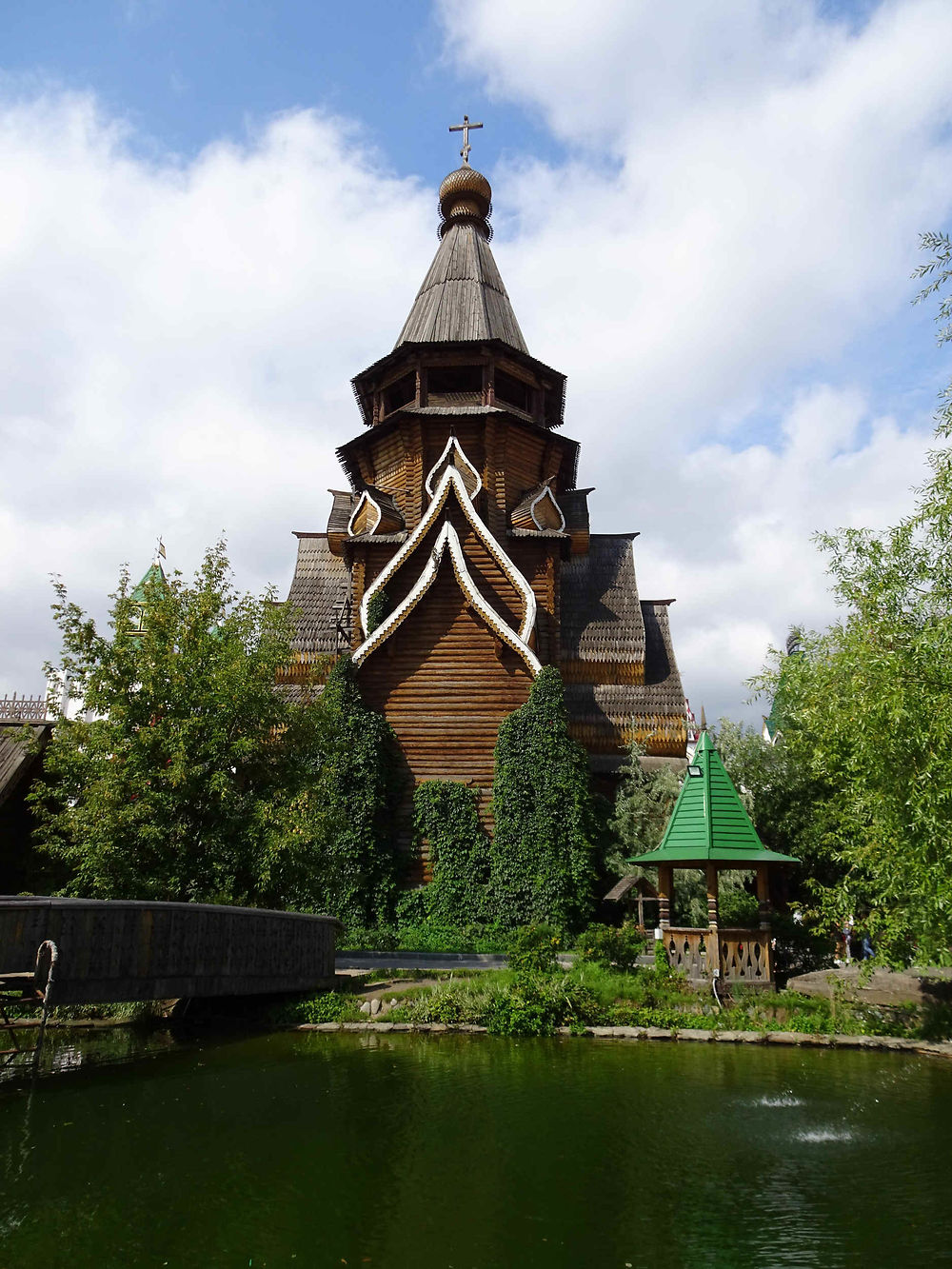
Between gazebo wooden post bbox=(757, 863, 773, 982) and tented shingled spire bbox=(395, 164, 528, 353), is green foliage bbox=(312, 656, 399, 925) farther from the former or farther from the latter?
tented shingled spire bbox=(395, 164, 528, 353)

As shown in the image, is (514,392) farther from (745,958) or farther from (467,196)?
(745,958)

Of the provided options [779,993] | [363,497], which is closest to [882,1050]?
[779,993]

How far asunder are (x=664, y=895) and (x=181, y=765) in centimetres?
897

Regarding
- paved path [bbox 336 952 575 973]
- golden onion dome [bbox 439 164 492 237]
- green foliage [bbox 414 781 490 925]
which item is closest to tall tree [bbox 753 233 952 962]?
paved path [bbox 336 952 575 973]

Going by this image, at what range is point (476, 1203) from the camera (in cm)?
604

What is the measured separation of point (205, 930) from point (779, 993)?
9086 millimetres

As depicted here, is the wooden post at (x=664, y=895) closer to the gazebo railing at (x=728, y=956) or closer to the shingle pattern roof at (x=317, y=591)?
the gazebo railing at (x=728, y=956)

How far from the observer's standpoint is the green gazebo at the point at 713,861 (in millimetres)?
13836

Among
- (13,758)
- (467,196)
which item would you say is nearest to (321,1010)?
(13,758)

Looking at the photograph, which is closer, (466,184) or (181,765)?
(181,765)

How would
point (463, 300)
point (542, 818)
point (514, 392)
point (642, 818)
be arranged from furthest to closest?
point (463, 300) → point (514, 392) → point (642, 818) → point (542, 818)

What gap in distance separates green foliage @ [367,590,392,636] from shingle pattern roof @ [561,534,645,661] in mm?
6177

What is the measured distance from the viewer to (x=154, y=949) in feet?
37.0

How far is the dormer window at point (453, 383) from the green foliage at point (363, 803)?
33.5 ft
